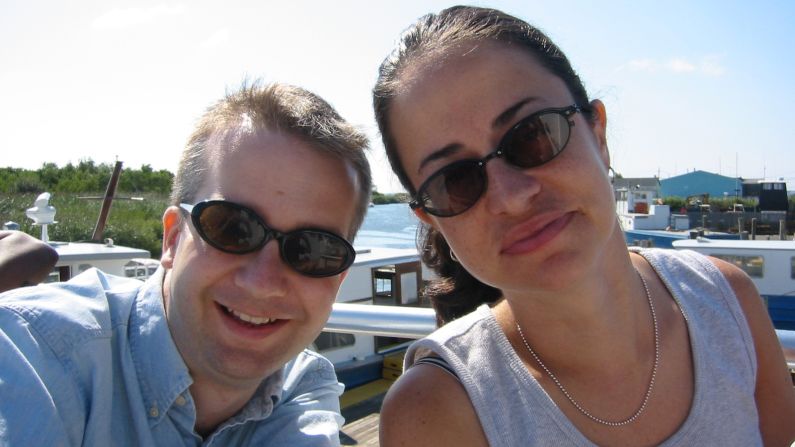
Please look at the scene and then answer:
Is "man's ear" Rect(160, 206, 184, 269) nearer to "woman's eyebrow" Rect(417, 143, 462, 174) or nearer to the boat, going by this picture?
"woman's eyebrow" Rect(417, 143, 462, 174)

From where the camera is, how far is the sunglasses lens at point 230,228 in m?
1.60

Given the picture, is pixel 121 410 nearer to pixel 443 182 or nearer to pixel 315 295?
pixel 315 295

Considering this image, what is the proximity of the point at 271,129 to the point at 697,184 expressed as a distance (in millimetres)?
84574

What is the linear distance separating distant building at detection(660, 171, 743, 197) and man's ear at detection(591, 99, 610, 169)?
257 ft

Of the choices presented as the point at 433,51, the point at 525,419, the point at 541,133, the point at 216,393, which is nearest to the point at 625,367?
the point at 525,419

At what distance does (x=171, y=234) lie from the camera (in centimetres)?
179

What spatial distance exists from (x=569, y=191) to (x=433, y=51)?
51 centimetres

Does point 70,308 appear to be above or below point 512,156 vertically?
below

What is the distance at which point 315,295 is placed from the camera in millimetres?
1646

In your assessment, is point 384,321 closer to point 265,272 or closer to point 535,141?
point 265,272

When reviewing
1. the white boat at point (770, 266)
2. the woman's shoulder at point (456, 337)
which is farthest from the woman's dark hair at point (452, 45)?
the white boat at point (770, 266)

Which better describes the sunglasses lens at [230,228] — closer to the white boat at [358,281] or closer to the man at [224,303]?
the man at [224,303]

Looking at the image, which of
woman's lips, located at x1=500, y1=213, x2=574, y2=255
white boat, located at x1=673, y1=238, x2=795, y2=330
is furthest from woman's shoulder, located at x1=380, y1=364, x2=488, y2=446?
white boat, located at x1=673, y1=238, x2=795, y2=330

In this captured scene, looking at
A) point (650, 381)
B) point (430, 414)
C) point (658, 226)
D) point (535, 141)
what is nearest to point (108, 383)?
point (430, 414)
